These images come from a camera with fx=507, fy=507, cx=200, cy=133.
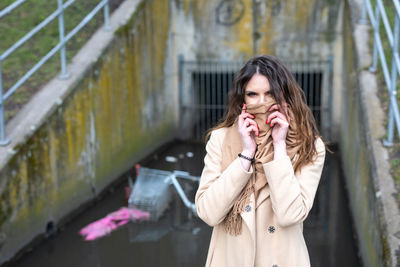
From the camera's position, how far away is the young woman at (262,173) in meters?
2.05

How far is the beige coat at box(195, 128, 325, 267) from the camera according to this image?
2027mm

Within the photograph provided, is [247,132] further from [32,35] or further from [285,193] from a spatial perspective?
[32,35]

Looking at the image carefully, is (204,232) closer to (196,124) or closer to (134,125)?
(134,125)

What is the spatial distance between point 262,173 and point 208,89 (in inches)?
342

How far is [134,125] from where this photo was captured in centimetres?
788

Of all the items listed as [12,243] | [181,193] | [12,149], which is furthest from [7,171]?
[181,193]

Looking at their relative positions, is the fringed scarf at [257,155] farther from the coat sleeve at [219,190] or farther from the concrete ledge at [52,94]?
the concrete ledge at [52,94]

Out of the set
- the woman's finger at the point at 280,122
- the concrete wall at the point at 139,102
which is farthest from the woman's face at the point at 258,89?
the concrete wall at the point at 139,102

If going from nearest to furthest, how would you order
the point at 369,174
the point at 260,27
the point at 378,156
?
the point at 378,156
the point at 369,174
the point at 260,27

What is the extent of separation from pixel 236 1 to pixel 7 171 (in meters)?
6.08

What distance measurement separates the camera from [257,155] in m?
2.13

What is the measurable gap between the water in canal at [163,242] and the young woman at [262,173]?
2.95 metres

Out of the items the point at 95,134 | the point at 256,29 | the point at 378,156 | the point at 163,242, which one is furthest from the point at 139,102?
the point at 378,156

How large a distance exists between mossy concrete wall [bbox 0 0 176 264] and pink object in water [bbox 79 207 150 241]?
372mm
